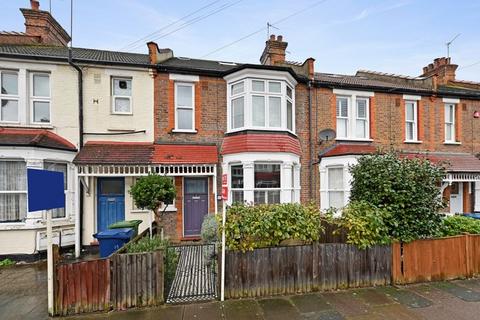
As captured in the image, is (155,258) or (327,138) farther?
(327,138)

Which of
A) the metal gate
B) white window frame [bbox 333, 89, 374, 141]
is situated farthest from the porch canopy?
white window frame [bbox 333, 89, 374, 141]

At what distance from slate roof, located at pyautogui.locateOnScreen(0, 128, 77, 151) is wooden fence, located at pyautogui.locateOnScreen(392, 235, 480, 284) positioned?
1025 centimetres

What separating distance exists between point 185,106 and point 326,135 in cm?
612

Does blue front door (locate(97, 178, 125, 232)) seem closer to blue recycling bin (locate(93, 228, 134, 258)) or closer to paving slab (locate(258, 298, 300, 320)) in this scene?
blue recycling bin (locate(93, 228, 134, 258))

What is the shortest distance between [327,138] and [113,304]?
32.0 feet

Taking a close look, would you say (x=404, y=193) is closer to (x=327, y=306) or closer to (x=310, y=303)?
(x=327, y=306)

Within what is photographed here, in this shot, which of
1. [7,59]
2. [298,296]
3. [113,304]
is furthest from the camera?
[7,59]

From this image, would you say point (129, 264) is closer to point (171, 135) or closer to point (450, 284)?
point (171, 135)

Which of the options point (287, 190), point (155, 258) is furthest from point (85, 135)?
point (287, 190)

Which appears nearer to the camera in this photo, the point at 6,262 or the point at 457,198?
the point at 6,262

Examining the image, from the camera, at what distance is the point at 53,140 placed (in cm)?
898

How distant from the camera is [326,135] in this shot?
37.6 feet

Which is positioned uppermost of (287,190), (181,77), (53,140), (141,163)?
(181,77)

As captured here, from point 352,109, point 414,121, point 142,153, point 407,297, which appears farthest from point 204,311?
point 414,121
